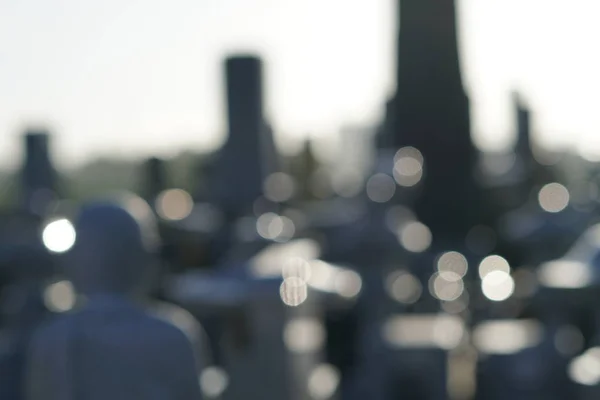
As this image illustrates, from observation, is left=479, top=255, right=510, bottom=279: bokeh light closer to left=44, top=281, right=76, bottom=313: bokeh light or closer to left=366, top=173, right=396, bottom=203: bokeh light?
left=366, top=173, right=396, bottom=203: bokeh light

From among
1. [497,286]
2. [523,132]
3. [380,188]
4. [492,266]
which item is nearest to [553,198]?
[492,266]

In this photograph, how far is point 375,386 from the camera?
5.73 meters

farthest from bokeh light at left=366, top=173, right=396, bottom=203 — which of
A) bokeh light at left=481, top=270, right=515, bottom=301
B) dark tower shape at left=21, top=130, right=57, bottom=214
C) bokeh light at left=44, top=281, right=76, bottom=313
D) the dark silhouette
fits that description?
the dark silhouette

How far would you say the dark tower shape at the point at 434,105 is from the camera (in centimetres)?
1366

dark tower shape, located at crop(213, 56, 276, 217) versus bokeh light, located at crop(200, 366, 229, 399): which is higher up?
dark tower shape, located at crop(213, 56, 276, 217)

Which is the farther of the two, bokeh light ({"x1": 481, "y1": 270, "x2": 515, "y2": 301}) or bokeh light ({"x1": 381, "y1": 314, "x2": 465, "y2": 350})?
bokeh light ({"x1": 481, "y1": 270, "x2": 515, "y2": 301})

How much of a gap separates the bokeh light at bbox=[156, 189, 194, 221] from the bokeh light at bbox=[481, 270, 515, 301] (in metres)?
3.48

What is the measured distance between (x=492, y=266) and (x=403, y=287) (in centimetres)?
275

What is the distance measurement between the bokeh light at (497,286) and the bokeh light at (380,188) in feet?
4.17

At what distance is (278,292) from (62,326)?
2007 mm

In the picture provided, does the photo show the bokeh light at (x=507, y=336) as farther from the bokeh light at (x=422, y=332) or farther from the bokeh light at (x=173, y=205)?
the bokeh light at (x=173, y=205)

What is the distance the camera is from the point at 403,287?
7570 millimetres

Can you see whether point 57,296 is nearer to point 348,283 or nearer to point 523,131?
point 348,283

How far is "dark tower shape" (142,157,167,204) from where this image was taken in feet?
41.1
